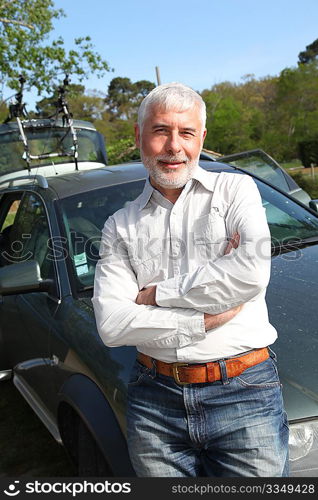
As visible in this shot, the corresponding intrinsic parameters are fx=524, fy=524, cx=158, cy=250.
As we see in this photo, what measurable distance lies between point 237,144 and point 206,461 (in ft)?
110

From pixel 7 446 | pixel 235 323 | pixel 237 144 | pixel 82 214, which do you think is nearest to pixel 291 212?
pixel 82 214

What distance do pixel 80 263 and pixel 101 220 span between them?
13.1 inches

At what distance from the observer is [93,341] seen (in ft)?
7.56

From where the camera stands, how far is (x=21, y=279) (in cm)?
263

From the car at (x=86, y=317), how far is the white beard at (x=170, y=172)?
0.76m

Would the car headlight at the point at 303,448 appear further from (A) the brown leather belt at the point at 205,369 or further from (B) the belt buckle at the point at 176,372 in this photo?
(B) the belt buckle at the point at 176,372

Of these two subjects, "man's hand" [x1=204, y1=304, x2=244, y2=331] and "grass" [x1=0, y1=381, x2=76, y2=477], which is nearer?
"man's hand" [x1=204, y1=304, x2=244, y2=331]

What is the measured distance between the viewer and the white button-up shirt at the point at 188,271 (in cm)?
159

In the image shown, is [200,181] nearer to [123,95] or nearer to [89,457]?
[89,457]

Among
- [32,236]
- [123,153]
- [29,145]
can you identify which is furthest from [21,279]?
[123,153]

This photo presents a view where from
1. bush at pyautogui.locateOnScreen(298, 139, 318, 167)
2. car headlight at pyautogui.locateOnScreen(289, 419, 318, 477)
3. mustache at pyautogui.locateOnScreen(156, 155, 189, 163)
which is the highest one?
mustache at pyautogui.locateOnScreen(156, 155, 189, 163)

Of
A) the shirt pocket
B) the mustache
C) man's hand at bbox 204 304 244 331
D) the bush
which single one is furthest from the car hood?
the bush

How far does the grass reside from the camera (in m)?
3.16

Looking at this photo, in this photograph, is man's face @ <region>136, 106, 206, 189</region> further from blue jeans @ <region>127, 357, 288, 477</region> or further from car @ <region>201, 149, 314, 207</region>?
car @ <region>201, 149, 314, 207</region>
